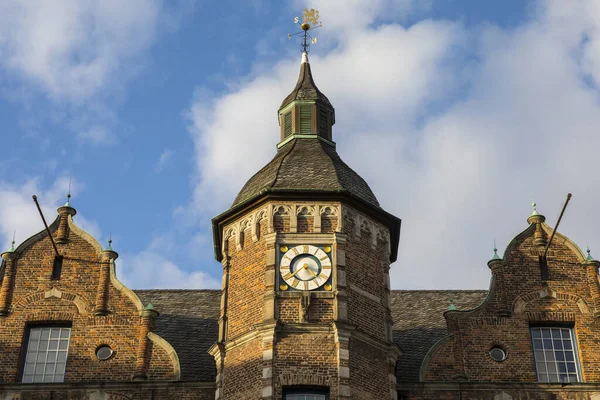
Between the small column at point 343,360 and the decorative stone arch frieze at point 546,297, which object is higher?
the decorative stone arch frieze at point 546,297

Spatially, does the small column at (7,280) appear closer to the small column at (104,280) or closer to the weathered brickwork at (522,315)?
the small column at (104,280)

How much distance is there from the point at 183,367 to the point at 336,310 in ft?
17.0

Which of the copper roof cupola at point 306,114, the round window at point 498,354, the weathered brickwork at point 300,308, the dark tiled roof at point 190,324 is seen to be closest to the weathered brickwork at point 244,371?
the weathered brickwork at point 300,308

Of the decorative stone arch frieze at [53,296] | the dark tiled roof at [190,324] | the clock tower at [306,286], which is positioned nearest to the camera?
the clock tower at [306,286]

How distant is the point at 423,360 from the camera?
107 ft

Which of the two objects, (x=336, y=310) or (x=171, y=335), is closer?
(x=336, y=310)

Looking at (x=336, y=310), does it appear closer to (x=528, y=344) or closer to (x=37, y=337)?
(x=528, y=344)

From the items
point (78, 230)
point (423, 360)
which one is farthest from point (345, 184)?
point (78, 230)

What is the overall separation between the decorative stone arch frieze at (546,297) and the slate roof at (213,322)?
280 centimetres

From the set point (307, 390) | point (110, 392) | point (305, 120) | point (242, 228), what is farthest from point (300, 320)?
point (305, 120)

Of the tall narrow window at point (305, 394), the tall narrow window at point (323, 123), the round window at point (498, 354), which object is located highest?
the tall narrow window at point (323, 123)

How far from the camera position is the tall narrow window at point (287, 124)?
126 feet

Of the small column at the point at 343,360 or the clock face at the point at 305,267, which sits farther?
the clock face at the point at 305,267

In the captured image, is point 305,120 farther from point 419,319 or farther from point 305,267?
point 305,267
